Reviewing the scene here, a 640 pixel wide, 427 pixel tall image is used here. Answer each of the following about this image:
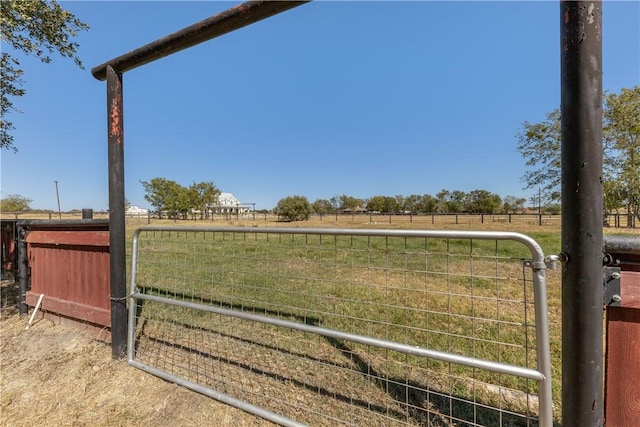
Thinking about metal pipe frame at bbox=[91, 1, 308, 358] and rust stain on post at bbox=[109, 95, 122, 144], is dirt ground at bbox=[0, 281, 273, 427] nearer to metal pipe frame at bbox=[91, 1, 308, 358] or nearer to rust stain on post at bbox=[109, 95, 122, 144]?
metal pipe frame at bbox=[91, 1, 308, 358]

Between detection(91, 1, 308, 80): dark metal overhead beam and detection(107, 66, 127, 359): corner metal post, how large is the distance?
0.68 ft

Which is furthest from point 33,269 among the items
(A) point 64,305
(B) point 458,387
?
(B) point 458,387

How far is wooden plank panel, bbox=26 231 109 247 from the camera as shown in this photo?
2857 mm

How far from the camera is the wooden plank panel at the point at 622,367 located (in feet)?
→ 3.91

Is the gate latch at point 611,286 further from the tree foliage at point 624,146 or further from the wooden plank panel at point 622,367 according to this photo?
the tree foliage at point 624,146

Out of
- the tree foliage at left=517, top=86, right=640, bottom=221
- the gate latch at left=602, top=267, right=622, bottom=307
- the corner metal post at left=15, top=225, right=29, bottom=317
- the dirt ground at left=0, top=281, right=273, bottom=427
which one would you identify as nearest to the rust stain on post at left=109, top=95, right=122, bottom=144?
the dirt ground at left=0, top=281, right=273, bottom=427

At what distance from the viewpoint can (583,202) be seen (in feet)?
3.59

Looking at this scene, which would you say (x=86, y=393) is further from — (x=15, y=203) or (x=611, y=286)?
(x=15, y=203)

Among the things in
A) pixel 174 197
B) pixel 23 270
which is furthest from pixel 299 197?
pixel 23 270

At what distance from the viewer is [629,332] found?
1194 millimetres

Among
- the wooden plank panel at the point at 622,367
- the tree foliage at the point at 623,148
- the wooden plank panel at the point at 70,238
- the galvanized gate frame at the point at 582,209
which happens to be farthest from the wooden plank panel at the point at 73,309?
the tree foliage at the point at 623,148

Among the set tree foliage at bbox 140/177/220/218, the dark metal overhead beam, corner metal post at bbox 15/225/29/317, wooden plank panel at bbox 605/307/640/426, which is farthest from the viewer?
tree foliage at bbox 140/177/220/218

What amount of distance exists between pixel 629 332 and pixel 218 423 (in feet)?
6.99

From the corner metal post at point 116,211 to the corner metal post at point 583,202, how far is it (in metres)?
3.03
